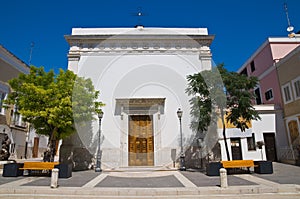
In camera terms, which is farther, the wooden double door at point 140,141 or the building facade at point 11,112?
the building facade at point 11,112

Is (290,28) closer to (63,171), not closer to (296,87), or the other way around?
(296,87)

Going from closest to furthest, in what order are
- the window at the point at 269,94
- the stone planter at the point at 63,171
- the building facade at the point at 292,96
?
the stone planter at the point at 63,171 → the building facade at the point at 292,96 → the window at the point at 269,94

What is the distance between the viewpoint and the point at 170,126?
44.0 ft

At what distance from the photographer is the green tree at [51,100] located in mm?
10070

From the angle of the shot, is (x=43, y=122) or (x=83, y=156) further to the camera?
(x=83, y=156)

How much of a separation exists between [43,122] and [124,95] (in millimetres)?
5059

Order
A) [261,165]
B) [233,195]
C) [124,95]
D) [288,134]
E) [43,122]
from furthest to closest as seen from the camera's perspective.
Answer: [288,134], [124,95], [43,122], [261,165], [233,195]

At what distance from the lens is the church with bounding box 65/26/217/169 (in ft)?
42.9

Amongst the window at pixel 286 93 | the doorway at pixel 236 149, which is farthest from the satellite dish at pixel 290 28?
the doorway at pixel 236 149

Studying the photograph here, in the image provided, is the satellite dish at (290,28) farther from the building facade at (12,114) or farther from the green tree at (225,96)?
the building facade at (12,114)

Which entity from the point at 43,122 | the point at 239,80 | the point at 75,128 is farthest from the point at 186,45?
the point at 43,122

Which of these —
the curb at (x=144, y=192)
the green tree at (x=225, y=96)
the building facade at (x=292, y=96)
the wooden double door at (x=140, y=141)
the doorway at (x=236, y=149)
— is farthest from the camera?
the doorway at (x=236, y=149)

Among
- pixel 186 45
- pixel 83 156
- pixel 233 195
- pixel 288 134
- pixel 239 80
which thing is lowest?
pixel 233 195

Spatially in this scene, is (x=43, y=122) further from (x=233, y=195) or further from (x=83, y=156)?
(x=233, y=195)
